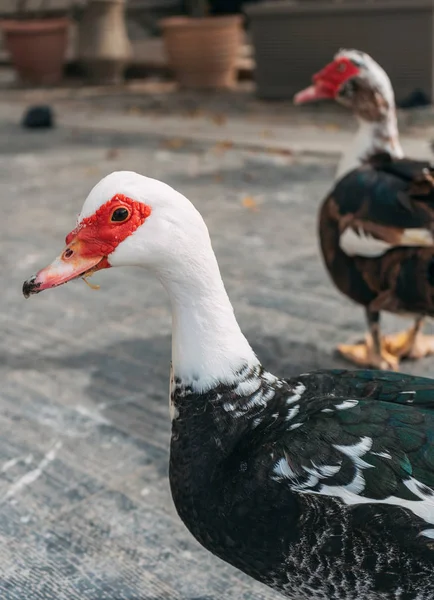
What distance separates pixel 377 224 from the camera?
3.01 metres

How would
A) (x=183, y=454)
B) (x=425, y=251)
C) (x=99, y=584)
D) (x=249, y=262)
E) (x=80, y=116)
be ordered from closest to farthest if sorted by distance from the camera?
(x=183, y=454)
(x=99, y=584)
(x=425, y=251)
(x=249, y=262)
(x=80, y=116)

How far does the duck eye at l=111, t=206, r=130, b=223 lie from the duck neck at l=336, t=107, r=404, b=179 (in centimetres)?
189

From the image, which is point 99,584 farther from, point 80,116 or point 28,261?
point 80,116

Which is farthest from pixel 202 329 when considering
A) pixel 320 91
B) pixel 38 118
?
pixel 38 118

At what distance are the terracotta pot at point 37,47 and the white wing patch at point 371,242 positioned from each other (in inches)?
369

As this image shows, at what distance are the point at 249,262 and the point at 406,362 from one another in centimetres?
143

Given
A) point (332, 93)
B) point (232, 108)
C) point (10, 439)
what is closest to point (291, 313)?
point (332, 93)

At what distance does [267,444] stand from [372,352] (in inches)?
68.8

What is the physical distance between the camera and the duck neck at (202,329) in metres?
1.78

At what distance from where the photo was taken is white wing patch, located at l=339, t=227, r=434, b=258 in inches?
115

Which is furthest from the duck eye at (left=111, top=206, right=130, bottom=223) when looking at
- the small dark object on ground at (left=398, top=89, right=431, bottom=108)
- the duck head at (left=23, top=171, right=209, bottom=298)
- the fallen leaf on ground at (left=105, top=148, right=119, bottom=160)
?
the small dark object on ground at (left=398, top=89, right=431, bottom=108)

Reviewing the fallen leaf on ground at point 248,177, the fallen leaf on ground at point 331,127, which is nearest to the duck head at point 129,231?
the fallen leaf on ground at point 248,177

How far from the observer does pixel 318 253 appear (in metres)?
4.80

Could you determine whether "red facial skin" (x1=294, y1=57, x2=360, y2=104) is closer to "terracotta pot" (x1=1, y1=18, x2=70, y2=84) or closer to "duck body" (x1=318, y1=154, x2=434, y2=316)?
"duck body" (x1=318, y1=154, x2=434, y2=316)
